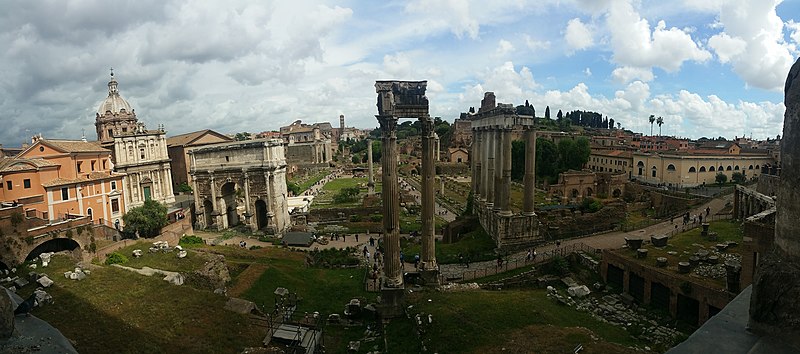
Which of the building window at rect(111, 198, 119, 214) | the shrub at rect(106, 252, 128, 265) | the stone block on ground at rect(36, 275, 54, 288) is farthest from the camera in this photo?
the building window at rect(111, 198, 119, 214)

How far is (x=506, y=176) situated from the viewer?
91.1 ft

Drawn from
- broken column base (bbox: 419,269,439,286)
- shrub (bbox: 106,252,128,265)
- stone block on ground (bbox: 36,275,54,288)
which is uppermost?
stone block on ground (bbox: 36,275,54,288)

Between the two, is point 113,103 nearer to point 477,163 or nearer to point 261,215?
point 261,215

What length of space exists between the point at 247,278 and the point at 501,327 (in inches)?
530

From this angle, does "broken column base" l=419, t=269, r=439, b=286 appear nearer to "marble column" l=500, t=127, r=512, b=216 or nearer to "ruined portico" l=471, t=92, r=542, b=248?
"ruined portico" l=471, t=92, r=542, b=248

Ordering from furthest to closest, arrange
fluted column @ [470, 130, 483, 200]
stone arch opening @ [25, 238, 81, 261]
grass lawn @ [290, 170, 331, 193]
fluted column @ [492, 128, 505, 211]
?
grass lawn @ [290, 170, 331, 193]
fluted column @ [470, 130, 483, 200]
fluted column @ [492, 128, 505, 211]
stone arch opening @ [25, 238, 81, 261]

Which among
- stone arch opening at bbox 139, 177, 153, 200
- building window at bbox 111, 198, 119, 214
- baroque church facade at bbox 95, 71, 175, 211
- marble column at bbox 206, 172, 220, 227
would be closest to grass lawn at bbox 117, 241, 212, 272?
building window at bbox 111, 198, 119, 214

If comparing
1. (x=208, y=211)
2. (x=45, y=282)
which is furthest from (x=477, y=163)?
(x=45, y=282)

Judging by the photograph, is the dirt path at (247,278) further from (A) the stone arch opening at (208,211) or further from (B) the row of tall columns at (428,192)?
(A) the stone arch opening at (208,211)

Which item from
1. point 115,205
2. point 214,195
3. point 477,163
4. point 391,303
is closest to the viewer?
point 391,303

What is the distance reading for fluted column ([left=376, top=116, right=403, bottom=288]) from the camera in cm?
1770

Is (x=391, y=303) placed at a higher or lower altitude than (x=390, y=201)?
lower

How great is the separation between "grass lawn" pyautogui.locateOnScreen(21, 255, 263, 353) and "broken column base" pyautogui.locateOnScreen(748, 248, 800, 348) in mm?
14324

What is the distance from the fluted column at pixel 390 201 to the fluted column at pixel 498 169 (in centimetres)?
1196
